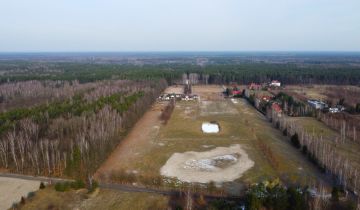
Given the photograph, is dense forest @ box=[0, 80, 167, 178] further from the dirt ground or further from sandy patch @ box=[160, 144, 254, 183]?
the dirt ground

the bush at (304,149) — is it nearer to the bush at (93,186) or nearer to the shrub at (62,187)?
the bush at (93,186)

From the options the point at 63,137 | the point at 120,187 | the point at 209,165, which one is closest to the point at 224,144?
the point at 209,165

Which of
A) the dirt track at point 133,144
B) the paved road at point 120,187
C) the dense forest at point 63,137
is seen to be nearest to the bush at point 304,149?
the paved road at point 120,187

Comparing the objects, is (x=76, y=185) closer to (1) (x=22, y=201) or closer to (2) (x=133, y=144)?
(1) (x=22, y=201)

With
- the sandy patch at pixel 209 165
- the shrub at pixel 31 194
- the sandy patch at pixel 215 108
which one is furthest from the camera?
the sandy patch at pixel 215 108

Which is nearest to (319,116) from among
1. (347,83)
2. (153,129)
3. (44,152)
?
(153,129)

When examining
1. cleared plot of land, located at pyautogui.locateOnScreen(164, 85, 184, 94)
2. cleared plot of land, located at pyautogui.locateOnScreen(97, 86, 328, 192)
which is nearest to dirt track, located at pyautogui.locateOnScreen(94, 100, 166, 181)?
cleared plot of land, located at pyautogui.locateOnScreen(97, 86, 328, 192)
